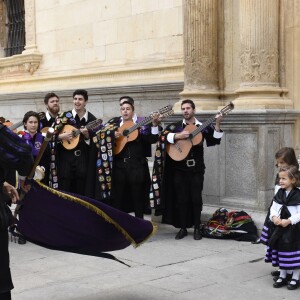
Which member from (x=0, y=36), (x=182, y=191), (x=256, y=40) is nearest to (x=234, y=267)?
(x=182, y=191)

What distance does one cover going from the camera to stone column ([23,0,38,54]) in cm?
1405

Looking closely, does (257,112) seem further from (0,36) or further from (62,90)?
(0,36)

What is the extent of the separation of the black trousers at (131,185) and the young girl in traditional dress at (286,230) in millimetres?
2684

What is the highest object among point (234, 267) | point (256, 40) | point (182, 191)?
point (256, 40)

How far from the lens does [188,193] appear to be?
8672mm

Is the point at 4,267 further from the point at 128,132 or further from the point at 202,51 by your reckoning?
the point at 202,51

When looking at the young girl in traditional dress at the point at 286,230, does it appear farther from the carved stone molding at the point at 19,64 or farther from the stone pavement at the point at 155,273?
the carved stone molding at the point at 19,64

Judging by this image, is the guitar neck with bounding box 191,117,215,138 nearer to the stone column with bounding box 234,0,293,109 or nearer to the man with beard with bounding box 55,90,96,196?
the stone column with bounding box 234,0,293,109

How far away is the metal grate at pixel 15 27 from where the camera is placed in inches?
601

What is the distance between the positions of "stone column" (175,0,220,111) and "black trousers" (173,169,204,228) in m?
1.30

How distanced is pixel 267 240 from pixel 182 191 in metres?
2.31

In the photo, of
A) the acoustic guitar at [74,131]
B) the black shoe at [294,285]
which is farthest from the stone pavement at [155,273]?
the acoustic guitar at [74,131]

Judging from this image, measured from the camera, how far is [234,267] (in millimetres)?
6988

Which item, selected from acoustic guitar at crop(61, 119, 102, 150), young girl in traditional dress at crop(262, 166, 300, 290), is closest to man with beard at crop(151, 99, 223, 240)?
acoustic guitar at crop(61, 119, 102, 150)
